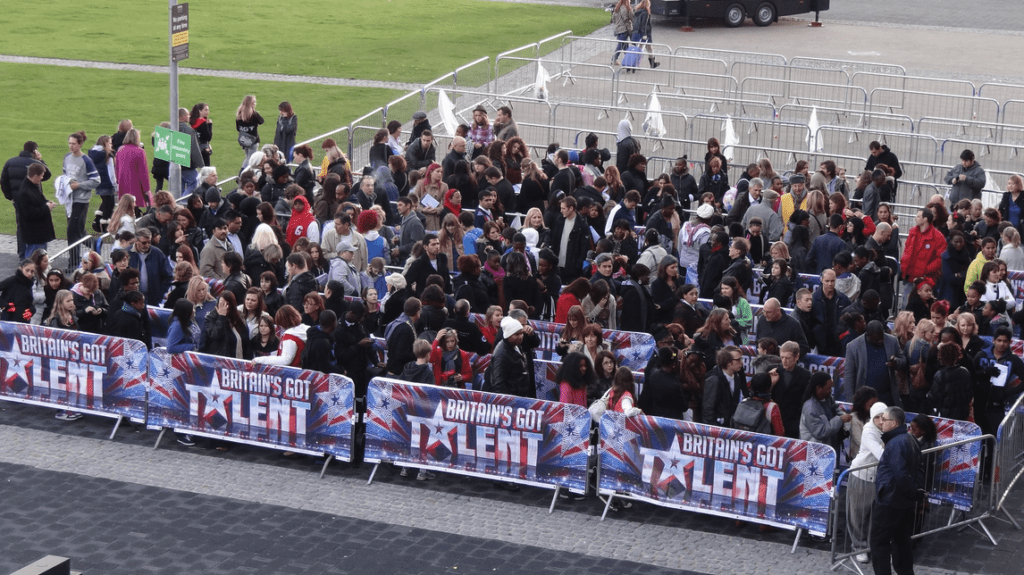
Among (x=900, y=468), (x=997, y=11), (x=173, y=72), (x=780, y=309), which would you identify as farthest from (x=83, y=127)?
(x=997, y=11)

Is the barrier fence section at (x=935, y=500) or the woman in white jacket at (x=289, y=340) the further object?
the woman in white jacket at (x=289, y=340)

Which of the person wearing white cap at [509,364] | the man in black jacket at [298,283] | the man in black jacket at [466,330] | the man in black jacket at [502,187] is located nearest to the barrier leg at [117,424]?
the man in black jacket at [298,283]

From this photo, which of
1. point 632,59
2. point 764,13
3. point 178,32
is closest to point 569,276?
point 178,32

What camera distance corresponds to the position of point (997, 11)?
42.5m

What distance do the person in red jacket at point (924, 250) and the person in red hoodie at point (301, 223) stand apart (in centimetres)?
748

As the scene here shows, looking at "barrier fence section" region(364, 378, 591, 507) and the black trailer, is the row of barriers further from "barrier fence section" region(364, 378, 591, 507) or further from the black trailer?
the black trailer

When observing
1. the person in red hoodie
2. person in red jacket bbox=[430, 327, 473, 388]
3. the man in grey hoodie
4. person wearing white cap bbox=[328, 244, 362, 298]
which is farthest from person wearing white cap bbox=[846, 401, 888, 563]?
the man in grey hoodie

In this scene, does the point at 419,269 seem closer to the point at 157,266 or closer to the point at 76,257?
the point at 157,266

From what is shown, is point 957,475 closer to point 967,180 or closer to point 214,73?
point 967,180

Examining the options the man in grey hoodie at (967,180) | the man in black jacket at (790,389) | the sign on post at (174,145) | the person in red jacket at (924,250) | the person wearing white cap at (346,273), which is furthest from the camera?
the sign on post at (174,145)

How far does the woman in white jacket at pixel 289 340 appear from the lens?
12648mm

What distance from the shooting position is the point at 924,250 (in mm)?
15852

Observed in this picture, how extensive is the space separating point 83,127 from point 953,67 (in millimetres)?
21578

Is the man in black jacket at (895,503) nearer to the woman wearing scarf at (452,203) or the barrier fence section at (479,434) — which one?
the barrier fence section at (479,434)
